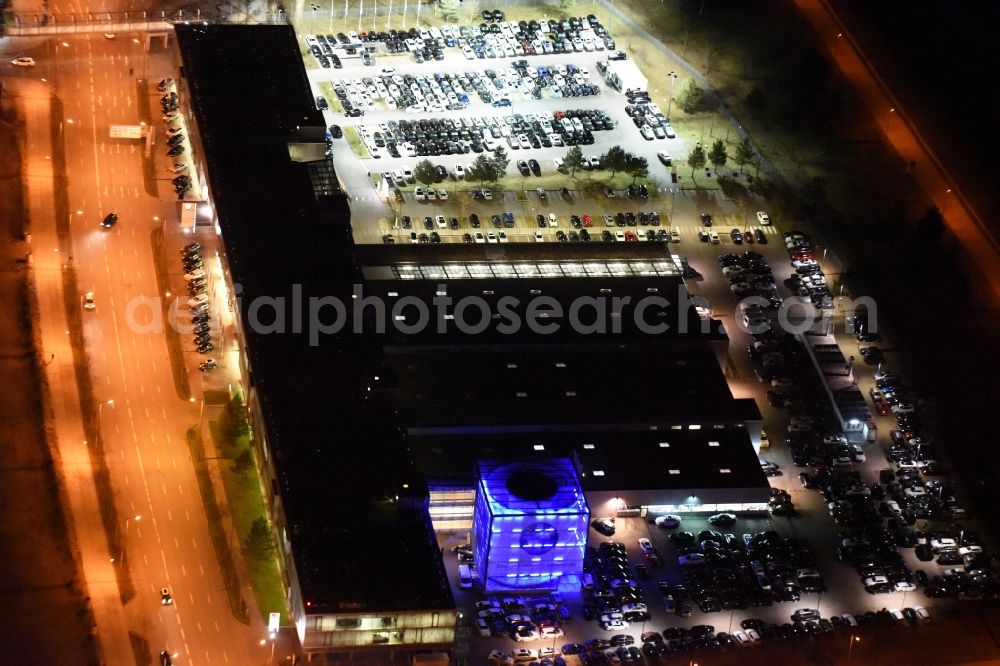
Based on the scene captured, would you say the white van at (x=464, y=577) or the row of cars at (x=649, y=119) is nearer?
the white van at (x=464, y=577)

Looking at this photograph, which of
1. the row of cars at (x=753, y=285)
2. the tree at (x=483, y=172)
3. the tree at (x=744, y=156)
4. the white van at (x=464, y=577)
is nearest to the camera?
the white van at (x=464, y=577)

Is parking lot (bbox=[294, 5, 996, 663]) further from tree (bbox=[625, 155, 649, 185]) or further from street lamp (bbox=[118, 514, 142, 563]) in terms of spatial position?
street lamp (bbox=[118, 514, 142, 563])

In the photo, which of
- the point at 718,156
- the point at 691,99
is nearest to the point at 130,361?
the point at 718,156

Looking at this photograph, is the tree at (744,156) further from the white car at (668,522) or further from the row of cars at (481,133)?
the white car at (668,522)

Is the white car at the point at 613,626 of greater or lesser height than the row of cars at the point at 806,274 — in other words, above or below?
below

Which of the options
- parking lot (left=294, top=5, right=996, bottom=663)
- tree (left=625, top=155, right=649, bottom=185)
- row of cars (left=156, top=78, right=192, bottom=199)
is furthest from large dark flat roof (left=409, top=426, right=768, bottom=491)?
row of cars (left=156, top=78, right=192, bottom=199)

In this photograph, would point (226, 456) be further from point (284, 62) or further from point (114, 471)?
point (284, 62)

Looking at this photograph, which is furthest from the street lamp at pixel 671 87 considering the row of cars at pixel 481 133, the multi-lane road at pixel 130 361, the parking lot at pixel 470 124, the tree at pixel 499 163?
the multi-lane road at pixel 130 361

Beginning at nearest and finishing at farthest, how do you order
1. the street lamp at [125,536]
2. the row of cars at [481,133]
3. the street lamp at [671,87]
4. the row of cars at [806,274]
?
the street lamp at [125,536] < the row of cars at [806,274] < the row of cars at [481,133] < the street lamp at [671,87]

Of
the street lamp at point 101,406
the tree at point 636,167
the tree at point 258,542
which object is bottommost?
the tree at point 258,542
